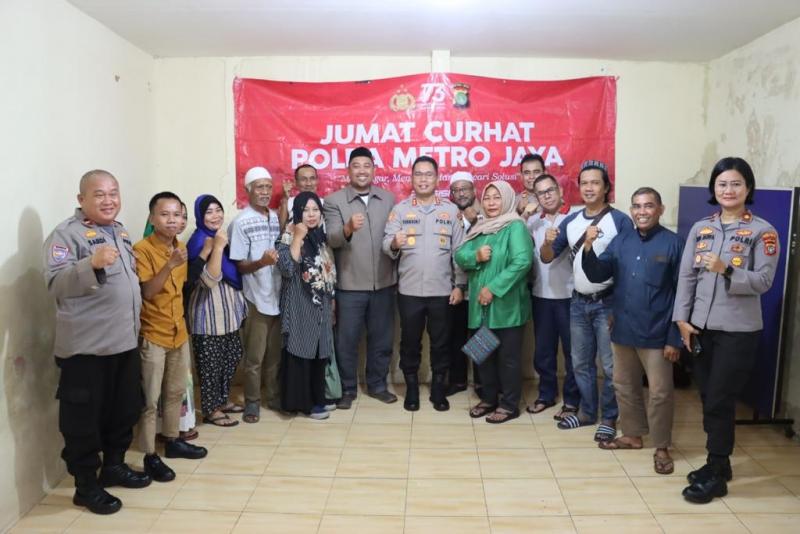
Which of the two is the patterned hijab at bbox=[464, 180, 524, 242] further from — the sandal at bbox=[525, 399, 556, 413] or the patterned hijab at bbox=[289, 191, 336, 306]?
the sandal at bbox=[525, 399, 556, 413]

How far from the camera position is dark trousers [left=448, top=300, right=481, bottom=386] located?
13.5ft

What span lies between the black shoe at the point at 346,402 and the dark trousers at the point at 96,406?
1.38 metres

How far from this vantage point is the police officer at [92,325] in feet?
8.35

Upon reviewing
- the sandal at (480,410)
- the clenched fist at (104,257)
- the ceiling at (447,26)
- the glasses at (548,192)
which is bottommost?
the sandal at (480,410)

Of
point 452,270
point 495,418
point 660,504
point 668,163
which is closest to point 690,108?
point 668,163

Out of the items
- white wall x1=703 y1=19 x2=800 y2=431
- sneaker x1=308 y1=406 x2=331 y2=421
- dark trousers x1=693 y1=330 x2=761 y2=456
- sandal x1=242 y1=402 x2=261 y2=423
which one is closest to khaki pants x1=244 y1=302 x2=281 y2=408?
sandal x1=242 y1=402 x2=261 y2=423

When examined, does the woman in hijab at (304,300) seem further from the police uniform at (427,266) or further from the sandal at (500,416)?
the sandal at (500,416)

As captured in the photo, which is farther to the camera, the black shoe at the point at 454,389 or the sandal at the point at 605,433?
the black shoe at the point at 454,389

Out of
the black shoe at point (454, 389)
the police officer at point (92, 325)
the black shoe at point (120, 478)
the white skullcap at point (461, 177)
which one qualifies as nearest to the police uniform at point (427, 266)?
the white skullcap at point (461, 177)

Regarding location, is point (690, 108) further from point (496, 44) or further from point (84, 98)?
point (84, 98)

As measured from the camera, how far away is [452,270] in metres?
3.90

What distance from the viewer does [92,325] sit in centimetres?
262

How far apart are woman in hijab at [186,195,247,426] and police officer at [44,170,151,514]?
55 cm

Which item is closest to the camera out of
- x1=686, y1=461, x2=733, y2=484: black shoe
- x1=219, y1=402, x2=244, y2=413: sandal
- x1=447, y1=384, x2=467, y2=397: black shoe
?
x1=686, y1=461, x2=733, y2=484: black shoe
